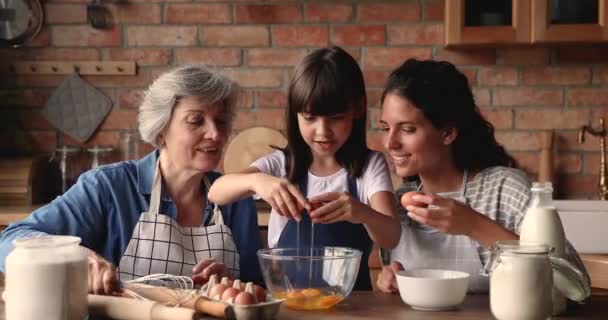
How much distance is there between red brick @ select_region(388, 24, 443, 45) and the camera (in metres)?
3.28

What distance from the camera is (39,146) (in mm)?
3383

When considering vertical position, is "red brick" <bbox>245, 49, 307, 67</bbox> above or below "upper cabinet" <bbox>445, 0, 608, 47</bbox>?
below

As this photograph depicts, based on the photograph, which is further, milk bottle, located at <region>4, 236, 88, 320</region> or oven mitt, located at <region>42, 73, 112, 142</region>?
oven mitt, located at <region>42, 73, 112, 142</region>

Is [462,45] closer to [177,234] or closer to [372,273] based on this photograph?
[372,273]

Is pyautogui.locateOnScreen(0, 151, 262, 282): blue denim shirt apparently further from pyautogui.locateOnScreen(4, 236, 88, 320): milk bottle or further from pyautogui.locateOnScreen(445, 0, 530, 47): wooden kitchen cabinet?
pyautogui.locateOnScreen(445, 0, 530, 47): wooden kitchen cabinet

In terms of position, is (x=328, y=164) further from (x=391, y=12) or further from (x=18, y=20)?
(x=18, y=20)

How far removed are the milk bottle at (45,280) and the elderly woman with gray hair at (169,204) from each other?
20.6 inches

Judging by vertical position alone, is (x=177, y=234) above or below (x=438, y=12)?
below

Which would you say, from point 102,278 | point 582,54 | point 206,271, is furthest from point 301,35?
point 102,278

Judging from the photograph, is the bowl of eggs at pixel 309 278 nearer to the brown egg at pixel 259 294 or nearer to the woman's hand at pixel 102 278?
the brown egg at pixel 259 294

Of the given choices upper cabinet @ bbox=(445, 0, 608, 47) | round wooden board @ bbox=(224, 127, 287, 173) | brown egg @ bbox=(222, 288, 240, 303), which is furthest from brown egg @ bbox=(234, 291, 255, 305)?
upper cabinet @ bbox=(445, 0, 608, 47)

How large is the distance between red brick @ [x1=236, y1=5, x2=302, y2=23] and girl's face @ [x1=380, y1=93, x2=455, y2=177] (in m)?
1.45

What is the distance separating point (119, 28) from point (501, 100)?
1.58m

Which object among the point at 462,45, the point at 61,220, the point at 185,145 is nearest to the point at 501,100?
the point at 462,45
